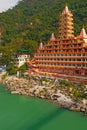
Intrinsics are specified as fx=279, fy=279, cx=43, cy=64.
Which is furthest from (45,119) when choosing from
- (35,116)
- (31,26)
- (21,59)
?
(31,26)

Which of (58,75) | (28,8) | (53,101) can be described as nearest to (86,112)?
(53,101)

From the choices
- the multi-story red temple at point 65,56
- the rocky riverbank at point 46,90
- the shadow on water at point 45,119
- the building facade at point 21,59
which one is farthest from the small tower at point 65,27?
the shadow on water at point 45,119

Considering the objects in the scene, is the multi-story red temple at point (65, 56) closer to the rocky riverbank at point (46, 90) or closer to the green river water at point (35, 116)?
the rocky riverbank at point (46, 90)

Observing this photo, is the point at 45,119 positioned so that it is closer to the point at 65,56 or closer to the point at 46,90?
the point at 46,90

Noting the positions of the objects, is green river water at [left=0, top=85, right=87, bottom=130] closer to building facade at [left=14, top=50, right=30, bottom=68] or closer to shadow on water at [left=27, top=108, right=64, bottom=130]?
shadow on water at [left=27, top=108, right=64, bottom=130]

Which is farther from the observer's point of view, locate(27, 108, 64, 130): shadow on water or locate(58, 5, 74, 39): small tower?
locate(58, 5, 74, 39): small tower

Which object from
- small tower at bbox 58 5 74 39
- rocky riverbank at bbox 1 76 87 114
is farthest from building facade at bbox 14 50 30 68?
small tower at bbox 58 5 74 39

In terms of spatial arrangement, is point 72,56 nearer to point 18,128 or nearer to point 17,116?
point 17,116
